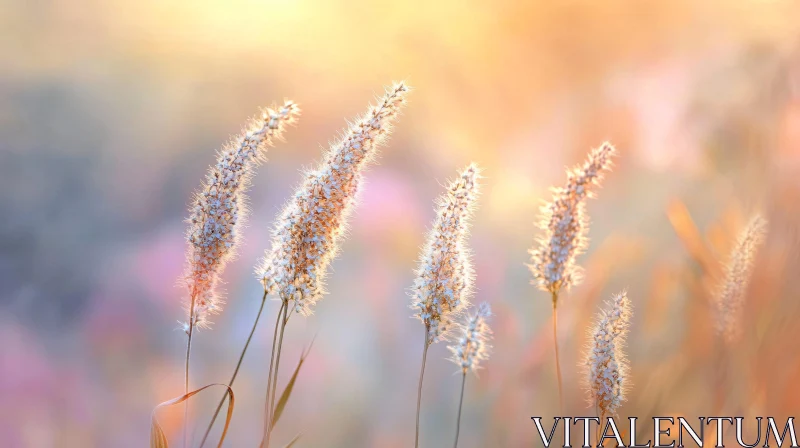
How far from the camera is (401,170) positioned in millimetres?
1608

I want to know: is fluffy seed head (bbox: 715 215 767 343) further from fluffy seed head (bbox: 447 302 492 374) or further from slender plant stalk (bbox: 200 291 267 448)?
slender plant stalk (bbox: 200 291 267 448)

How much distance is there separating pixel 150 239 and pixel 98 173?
188 millimetres

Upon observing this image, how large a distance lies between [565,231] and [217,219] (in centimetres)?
78

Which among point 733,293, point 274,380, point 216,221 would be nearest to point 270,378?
point 274,380

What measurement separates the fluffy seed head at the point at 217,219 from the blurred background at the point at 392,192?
60 millimetres

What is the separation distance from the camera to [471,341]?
1490 mm

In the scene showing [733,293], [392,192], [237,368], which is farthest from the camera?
[733,293]

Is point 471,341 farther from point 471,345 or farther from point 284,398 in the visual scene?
Result: point 284,398

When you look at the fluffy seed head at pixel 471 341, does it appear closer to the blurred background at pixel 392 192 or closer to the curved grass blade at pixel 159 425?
the blurred background at pixel 392 192

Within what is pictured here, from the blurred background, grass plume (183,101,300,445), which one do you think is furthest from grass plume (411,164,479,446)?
grass plume (183,101,300,445)

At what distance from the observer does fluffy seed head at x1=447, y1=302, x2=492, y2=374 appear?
1.49m

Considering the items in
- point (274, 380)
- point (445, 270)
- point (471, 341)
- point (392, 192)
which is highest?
point (392, 192)

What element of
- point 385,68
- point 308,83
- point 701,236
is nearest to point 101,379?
point 308,83

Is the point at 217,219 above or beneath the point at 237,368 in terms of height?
above
